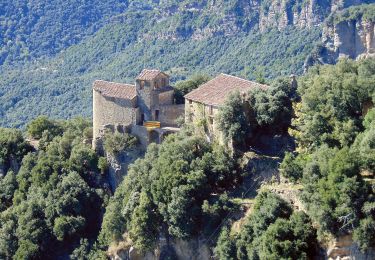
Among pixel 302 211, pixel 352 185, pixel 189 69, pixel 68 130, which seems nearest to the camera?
pixel 352 185

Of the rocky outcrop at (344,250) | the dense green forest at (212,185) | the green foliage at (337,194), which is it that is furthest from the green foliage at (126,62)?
the rocky outcrop at (344,250)

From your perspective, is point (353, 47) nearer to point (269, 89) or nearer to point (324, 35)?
point (324, 35)

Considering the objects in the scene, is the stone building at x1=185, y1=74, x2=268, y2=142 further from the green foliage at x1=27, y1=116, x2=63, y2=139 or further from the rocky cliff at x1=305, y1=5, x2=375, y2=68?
the rocky cliff at x1=305, y1=5, x2=375, y2=68

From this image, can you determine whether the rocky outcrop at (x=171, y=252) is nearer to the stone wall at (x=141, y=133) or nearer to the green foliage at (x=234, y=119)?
the green foliage at (x=234, y=119)

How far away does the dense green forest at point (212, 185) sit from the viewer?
131 ft

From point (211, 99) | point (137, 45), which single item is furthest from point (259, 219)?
point (137, 45)

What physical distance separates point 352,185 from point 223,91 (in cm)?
1444

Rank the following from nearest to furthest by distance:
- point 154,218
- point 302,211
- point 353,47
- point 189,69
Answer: point 302,211 → point 154,218 → point 353,47 → point 189,69

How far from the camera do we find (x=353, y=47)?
10625cm

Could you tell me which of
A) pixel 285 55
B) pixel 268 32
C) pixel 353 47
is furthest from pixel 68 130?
pixel 268 32

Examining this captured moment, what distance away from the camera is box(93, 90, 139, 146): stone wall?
5488cm

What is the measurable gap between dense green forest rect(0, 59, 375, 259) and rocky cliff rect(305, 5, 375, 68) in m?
51.7

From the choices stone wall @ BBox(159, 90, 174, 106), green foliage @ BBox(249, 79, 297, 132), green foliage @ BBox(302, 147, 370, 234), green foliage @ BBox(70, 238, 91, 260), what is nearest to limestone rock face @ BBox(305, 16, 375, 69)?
stone wall @ BBox(159, 90, 174, 106)

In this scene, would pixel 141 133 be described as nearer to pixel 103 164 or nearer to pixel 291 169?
pixel 103 164
